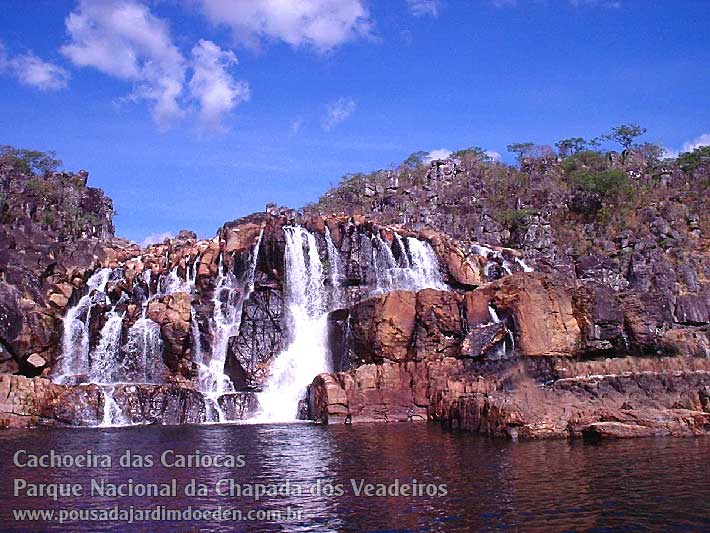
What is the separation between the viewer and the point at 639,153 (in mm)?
117438

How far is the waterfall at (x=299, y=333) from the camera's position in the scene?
47.7 metres

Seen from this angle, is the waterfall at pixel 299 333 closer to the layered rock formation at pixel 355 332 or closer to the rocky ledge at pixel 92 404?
the layered rock formation at pixel 355 332

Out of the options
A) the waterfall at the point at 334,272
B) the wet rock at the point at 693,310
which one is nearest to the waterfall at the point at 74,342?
the waterfall at the point at 334,272

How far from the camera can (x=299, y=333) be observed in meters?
54.8

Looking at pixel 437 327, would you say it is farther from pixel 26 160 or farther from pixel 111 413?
pixel 26 160

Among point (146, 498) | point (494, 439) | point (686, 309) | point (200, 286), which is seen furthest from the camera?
point (686, 309)

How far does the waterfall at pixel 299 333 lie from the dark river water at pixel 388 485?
15.7m

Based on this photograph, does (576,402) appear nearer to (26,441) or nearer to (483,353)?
(483,353)

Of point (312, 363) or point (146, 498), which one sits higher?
point (312, 363)

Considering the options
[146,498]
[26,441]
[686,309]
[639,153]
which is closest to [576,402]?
[146,498]

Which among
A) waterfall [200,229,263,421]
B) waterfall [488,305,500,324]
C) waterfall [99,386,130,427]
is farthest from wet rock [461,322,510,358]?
waterfall [99,386,130,427]

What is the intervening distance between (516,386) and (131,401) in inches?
940

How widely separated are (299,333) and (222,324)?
6.19 m

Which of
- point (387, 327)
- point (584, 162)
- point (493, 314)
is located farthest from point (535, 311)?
point (584, 162)
